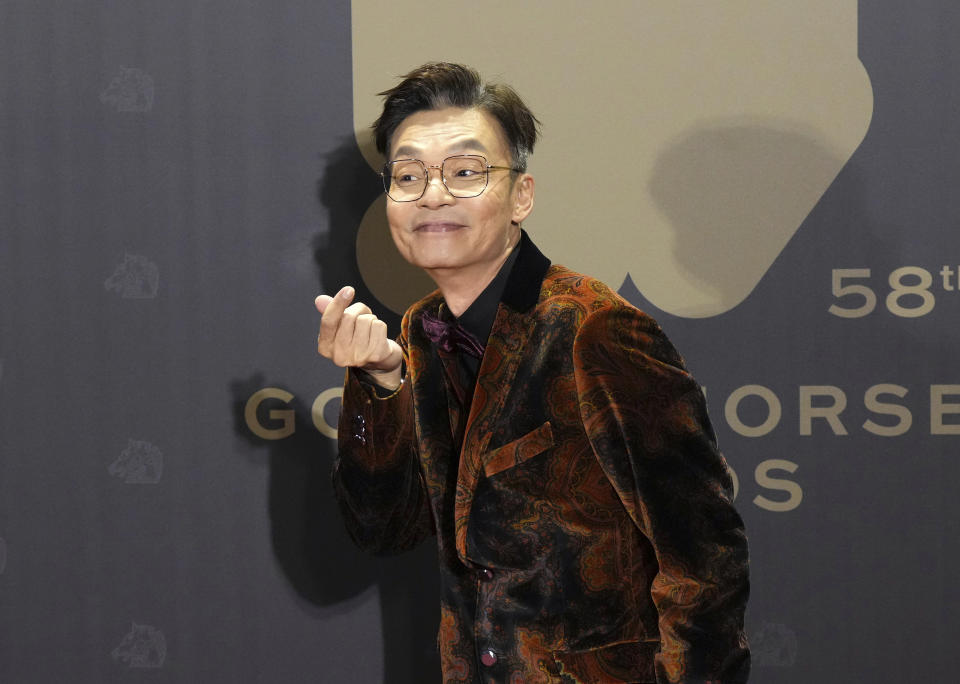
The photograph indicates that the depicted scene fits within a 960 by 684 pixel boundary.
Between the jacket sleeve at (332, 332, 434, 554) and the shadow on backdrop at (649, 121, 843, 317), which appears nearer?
the jacket sleeve at (332, 332, 434, 554)

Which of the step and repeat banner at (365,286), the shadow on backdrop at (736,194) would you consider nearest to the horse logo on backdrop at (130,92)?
the step and repeat banner at (365,286)

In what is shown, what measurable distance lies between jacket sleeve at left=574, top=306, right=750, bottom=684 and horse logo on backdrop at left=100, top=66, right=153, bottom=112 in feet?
4.20

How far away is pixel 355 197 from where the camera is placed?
205 centimetres

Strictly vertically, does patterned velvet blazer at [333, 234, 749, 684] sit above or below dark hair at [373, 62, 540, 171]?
below

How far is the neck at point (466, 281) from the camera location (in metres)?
1.46

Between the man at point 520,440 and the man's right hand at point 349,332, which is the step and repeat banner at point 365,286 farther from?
the man's right hand at point 349,332

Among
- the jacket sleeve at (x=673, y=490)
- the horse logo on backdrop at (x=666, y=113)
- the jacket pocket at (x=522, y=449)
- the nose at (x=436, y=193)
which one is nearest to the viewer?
the jacket sleeve at (x=673, y=490)

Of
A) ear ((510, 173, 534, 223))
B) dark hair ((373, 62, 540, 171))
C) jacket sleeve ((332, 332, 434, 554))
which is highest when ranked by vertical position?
dark hair ((373, 62, 540, 171))

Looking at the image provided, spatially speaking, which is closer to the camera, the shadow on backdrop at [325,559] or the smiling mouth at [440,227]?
the smiling mouth at [440,227]

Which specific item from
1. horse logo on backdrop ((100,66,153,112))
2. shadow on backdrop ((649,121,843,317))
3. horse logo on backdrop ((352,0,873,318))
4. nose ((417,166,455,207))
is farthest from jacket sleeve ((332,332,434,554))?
horse logo on backdrop ((100,66,153,112))

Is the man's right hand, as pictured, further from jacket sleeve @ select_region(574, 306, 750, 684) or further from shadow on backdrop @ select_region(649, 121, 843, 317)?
shadow on backdrop @ select_region(649, 121, 843, 317)

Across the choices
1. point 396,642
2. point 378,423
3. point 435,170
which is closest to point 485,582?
point 378,423

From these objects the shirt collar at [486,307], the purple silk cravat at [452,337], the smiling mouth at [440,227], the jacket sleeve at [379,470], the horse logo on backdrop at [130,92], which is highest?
the horse logo on backdrop at [130,92]

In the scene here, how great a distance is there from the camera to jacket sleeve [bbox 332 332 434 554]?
1.48 metres
